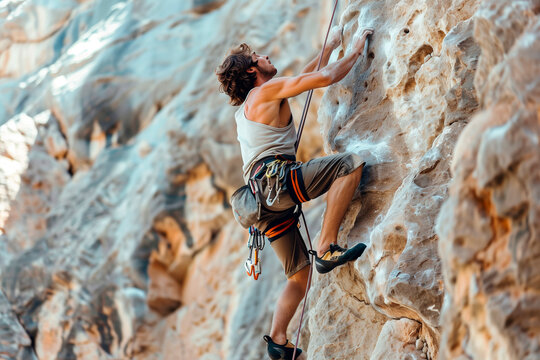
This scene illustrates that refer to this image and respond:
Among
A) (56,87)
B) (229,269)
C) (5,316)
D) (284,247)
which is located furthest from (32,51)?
(284,247)

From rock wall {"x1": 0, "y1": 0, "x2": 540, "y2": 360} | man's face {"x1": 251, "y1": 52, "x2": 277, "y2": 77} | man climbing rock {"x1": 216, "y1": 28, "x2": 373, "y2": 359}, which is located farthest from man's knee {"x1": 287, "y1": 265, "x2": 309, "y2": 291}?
man's face {"x1": 251, "y1": 52, "x2": 277, "y2": 77}

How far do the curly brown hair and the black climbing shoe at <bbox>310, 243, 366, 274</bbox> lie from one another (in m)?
1.01

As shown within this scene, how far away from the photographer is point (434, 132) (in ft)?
10.6

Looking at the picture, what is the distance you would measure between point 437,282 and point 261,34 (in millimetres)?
6294

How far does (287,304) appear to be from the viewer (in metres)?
3.48

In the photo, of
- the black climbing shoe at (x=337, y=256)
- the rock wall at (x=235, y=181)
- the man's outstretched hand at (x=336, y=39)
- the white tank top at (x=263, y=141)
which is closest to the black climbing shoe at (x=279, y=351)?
the rock wall at (x=235, y=181)

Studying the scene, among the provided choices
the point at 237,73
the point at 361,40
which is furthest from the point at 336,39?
the point at 237,73

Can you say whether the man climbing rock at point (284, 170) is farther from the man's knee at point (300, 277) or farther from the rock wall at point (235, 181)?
the rock wall at point (235, 181)

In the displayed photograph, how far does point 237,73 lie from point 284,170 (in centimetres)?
65

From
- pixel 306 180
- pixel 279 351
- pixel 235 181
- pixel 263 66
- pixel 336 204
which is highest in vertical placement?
pixel 263 66

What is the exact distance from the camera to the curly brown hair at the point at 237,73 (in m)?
3.60

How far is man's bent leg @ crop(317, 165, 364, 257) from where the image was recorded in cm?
329

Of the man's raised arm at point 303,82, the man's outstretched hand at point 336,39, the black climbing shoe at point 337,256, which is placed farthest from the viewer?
the man's outstretched hand at point 336,39

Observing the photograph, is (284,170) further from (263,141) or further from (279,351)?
(279,351)
